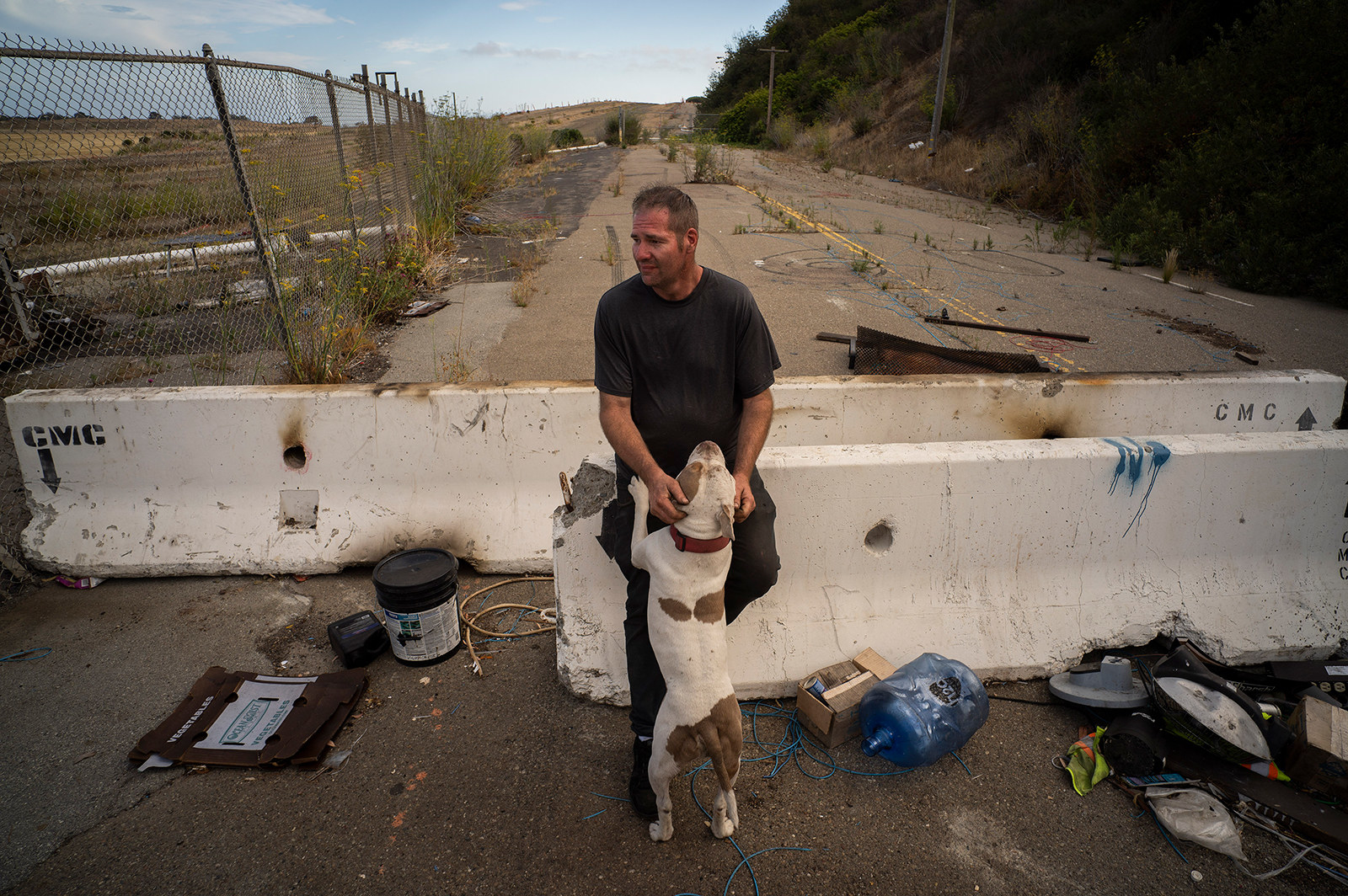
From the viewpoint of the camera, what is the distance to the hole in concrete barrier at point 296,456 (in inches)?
153

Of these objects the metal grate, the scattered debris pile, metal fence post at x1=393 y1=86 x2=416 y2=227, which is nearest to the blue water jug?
the scattered debris pile

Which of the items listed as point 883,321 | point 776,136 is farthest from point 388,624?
point 776,136

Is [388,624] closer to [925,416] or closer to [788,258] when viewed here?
[925,416]

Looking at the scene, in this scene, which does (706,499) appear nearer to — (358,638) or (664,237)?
(664,237)

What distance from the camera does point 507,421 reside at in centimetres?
392

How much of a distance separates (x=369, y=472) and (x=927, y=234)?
483 inches

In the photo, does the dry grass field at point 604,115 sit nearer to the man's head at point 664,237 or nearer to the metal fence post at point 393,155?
the metal fence post at point 393,155

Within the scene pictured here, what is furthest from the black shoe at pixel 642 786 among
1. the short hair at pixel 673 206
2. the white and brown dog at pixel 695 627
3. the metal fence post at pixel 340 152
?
the metal fence post at pixel 340 152

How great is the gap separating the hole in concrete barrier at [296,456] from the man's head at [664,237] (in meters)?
2.44

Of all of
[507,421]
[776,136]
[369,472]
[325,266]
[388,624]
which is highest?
[776,136]

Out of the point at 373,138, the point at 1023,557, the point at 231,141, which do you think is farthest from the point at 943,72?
the point at 1023,557

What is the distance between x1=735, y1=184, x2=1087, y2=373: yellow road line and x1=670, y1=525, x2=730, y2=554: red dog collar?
174 inches

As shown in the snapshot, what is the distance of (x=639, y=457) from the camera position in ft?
8.23

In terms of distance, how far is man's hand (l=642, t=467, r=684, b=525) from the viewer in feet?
7.30
